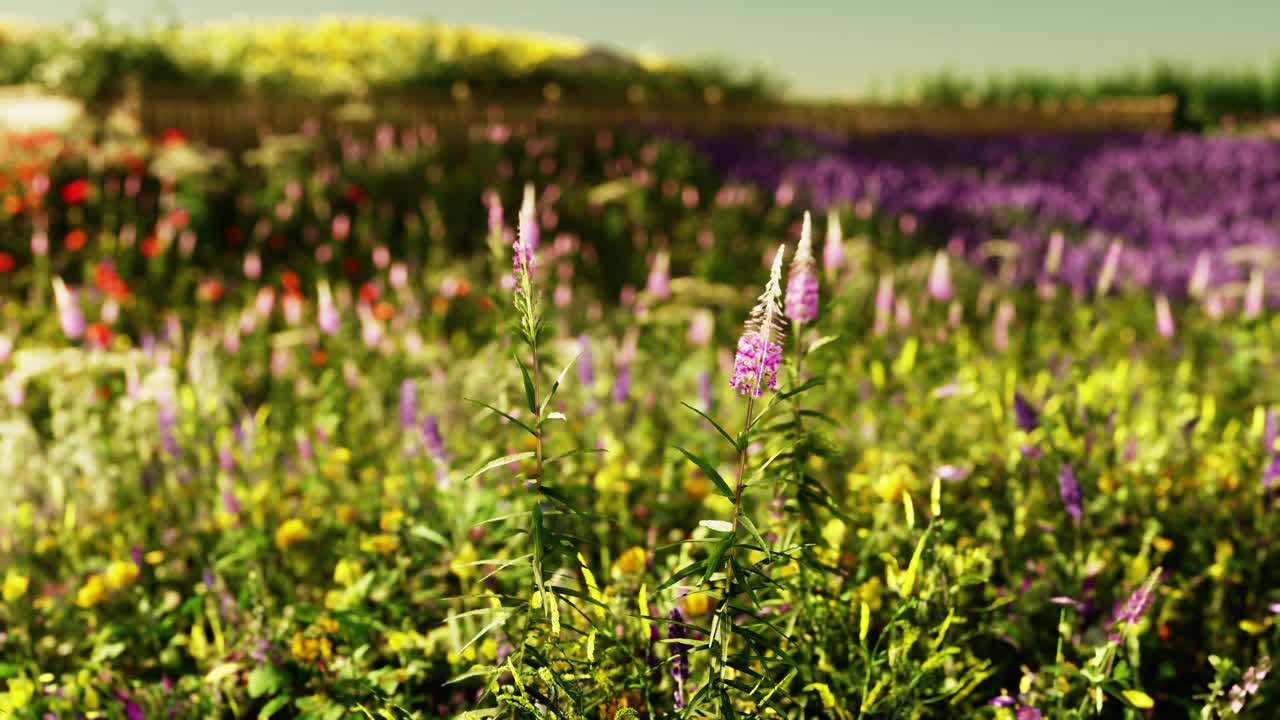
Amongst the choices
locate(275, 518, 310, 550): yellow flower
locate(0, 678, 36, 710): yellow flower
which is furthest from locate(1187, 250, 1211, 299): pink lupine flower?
locate(0, 678, 36, 710): yellow flower

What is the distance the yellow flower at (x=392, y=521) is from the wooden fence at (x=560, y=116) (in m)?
7.99

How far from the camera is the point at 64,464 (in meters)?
4.32

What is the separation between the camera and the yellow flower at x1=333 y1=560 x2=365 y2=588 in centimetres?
306

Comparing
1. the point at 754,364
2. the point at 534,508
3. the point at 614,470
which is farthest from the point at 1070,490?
the point at 534,508

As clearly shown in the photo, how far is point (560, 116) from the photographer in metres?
12.6

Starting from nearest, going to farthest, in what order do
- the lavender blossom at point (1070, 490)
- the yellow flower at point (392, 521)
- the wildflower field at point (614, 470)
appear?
the wildflower field at point (614, 470), the lavender blossom at point (1070, 490), the yellow flower at point (392, 521)

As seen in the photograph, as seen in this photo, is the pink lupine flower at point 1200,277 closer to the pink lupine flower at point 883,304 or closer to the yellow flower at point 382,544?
the pink lupine flower at point 883,304

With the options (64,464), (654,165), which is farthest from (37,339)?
(654,165)

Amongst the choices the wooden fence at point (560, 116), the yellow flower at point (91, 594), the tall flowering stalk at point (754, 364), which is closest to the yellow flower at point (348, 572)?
the yellow flower at point (91, 594)

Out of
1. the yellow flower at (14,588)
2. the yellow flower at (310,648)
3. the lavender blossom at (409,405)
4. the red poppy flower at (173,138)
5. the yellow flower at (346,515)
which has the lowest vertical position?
the yellow flower at (14,588)

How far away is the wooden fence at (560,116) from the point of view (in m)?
11.1

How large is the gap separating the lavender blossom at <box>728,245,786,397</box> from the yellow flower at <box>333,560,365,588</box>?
1.70m

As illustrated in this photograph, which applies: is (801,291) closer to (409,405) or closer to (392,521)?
(392,521)

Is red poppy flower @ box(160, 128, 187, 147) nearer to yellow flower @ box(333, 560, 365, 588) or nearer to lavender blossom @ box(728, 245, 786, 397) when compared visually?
yellow flower @ box(333, 560, 365, 588)
